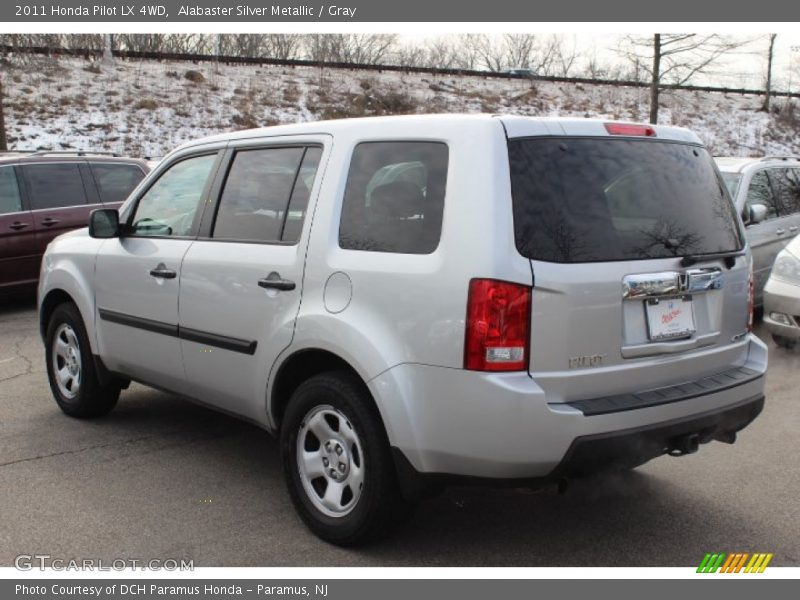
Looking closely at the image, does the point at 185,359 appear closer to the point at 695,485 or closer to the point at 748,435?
the point at 695,485

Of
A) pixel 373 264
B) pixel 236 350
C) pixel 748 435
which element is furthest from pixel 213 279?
pixel 748 435

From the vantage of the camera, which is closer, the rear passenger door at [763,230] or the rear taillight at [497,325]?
the rear taillight at [497,325]

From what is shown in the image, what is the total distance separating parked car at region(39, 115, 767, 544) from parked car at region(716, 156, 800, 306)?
505 centimetres

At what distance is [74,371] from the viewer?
5547 mm

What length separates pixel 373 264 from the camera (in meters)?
3.39

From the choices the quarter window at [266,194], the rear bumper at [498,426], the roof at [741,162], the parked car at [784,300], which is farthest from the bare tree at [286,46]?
the rear bumper at [498,426]

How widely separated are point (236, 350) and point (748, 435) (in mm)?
3191

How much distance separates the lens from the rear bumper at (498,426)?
3.02 meters

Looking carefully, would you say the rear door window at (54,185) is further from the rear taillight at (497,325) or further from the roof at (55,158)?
the rear taillight at (497,325)

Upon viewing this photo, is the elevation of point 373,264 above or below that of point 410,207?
below

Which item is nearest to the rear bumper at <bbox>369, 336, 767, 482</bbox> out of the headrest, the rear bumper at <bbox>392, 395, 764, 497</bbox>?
the rear bumper at <bbox>392, 395, 764, 497</bbox>

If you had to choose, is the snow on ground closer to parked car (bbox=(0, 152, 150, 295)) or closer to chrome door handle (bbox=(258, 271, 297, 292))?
parked car (bbox=(0, 152, 150, 295))

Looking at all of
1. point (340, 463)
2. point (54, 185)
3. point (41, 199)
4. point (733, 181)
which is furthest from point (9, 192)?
point (733, 181)

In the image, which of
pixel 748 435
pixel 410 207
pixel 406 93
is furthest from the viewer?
pixel 406 93
